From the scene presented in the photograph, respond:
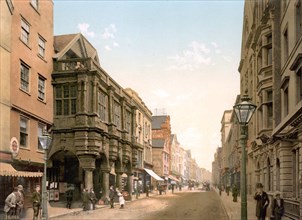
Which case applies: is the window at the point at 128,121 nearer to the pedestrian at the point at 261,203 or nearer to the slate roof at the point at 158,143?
the pedestrian at the point at 261,203

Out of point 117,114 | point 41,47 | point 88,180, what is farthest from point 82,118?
point 117,114

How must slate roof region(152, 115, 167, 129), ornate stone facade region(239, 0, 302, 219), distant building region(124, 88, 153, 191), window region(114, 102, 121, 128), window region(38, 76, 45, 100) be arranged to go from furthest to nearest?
slate roof region(152, 115, 167, 129) → distant building region(124, 88, 153, 191) → window region(114, 102, 121, 128) → window region(38, 76, 45, 100) → ornate stone facade region(239, 0, 302, 219)

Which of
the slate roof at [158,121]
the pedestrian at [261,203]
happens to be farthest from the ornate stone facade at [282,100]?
the slate roof at [158,121]

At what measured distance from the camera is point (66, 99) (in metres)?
31.5

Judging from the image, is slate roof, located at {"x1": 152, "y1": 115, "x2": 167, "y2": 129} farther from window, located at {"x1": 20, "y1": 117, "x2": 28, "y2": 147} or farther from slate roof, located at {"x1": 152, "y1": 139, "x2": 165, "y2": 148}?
window, located at {"x1": 20, "y1": 117, "x2": 28, "y2": 147}

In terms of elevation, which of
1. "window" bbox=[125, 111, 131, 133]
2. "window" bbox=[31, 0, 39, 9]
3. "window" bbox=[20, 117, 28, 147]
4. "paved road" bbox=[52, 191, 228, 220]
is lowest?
"paved road" bbox=[52, 191, 228, 220]

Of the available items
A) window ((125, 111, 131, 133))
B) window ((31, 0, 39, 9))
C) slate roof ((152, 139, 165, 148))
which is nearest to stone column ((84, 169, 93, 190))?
window ((31, 0, 39, 9))

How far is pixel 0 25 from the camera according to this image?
21453 mm

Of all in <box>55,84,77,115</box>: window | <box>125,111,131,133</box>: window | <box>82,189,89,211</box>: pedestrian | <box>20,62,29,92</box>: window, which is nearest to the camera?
<box>20,62,29,92</box>: window

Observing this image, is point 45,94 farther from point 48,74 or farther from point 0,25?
point 0,25

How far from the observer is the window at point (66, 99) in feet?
103

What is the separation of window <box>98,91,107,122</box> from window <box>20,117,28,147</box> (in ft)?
28.2

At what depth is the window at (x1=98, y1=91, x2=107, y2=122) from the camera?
33.5 metres

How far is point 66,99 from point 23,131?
697cm
